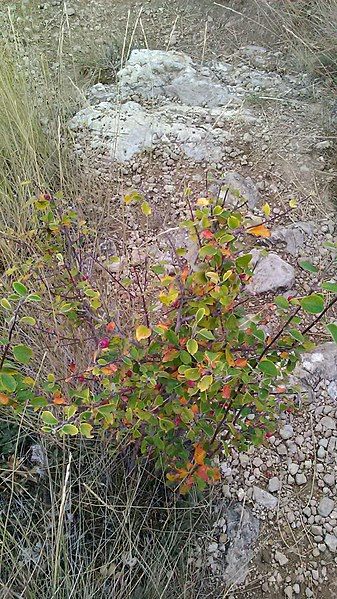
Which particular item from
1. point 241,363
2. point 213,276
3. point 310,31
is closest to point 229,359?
point 241,363

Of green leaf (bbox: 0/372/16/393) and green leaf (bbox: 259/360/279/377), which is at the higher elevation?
green leaf (bbox: 259/360/279/377)

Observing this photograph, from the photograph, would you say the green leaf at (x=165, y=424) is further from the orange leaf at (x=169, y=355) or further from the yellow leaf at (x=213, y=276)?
the yellow leaf at (x=213, y=276)

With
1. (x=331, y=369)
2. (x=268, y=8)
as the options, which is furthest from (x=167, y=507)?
(x=268, y=8)

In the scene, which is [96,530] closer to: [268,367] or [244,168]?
[268,367]

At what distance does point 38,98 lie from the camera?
102 inches

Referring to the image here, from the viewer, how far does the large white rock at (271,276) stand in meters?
2.02

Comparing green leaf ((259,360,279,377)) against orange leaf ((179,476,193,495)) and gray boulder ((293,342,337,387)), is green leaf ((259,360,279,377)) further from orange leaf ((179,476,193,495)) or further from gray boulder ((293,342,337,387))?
gray boulder ((293,342,337,387))

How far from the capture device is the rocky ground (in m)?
1.55

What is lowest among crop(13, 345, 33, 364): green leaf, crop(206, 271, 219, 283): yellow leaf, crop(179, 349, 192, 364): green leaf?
crop(179, 349, 192, 364): green leaf

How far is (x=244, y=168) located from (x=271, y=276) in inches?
22.2

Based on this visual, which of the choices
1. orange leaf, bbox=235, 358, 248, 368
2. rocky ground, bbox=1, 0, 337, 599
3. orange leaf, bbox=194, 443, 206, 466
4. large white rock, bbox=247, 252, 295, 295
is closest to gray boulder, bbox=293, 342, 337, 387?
rocky ground, bbox=1, 0, 337, 599

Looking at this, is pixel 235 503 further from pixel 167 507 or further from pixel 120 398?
pixel 120 398

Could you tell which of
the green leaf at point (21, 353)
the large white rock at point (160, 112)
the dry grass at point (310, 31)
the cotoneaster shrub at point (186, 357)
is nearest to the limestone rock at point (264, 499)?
the cotoneaster shrub at point (186, 357)

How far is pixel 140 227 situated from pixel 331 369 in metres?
0.84
